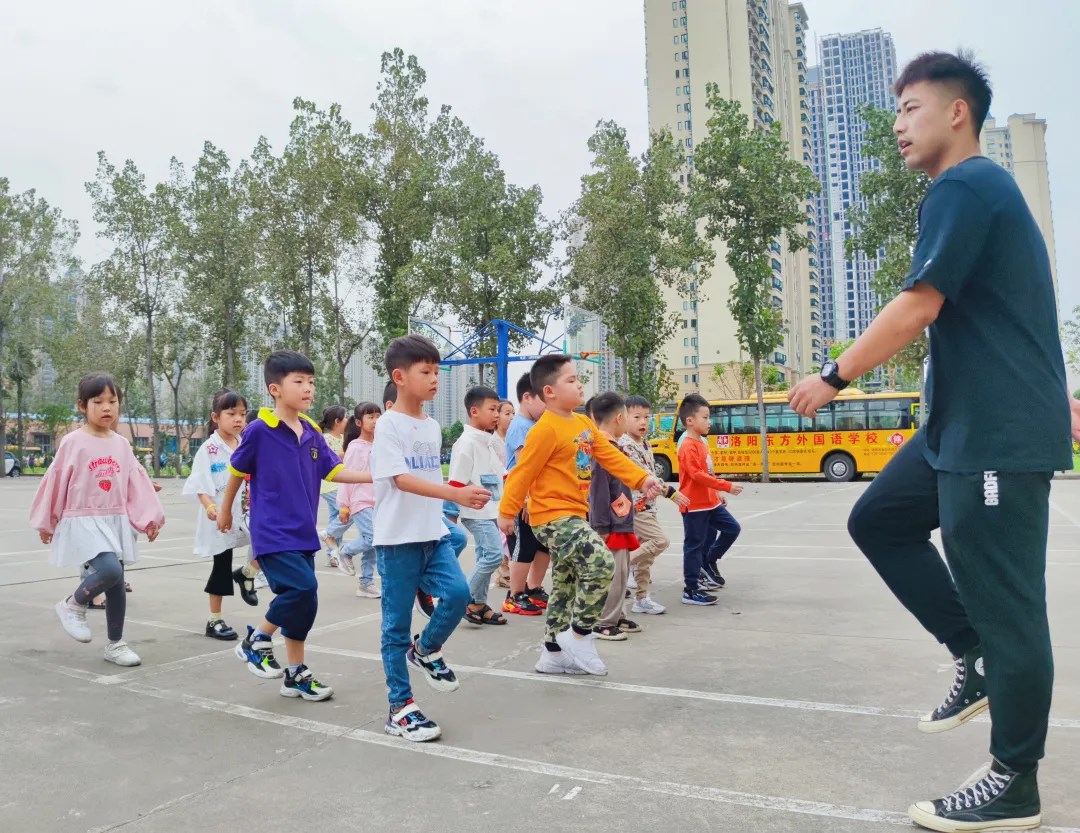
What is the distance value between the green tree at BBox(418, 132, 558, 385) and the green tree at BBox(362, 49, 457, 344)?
59 centimetres

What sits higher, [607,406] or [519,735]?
[607,406]

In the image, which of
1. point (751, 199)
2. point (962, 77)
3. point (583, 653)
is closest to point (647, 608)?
point (583, 653)

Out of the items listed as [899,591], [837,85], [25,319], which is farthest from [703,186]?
[837,85]

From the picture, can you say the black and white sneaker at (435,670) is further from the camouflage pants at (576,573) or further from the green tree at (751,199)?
the green tree at (751,199)

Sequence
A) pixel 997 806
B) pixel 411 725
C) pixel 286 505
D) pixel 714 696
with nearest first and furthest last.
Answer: pixel 997 806
pixel 411 725
pixel 714 696
pixel 286 505

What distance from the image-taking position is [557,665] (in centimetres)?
438

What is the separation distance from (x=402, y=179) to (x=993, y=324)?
102ft

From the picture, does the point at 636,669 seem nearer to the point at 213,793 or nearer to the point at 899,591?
the point at 899,591

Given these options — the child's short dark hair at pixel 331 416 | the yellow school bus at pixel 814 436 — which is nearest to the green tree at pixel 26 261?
Answer: the yellow school bus at pixel 814 436

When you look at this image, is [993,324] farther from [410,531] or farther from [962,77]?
[410,531]

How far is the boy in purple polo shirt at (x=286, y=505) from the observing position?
3916mm

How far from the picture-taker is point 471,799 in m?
2.72

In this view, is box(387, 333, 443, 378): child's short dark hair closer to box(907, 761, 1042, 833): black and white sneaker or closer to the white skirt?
the white skirt

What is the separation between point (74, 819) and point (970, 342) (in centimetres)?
303
